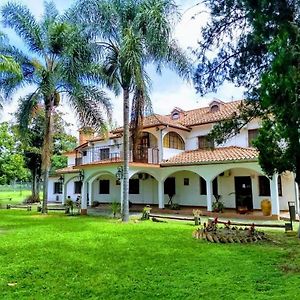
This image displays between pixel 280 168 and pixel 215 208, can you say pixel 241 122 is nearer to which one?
pixel 280 168

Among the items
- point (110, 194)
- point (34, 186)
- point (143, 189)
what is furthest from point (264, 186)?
point (34, 186)

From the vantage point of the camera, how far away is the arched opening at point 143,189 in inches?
1019

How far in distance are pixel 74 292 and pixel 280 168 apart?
911cm

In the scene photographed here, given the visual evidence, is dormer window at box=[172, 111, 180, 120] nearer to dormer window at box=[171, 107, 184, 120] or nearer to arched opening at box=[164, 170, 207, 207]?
dormer window at box=[171, 107, 184, 120]

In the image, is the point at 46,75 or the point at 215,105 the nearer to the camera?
the point at 46,75

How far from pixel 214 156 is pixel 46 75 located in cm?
1191

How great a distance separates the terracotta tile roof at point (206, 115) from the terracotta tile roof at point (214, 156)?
2252 millimetres

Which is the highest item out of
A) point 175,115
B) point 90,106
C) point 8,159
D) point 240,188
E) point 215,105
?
point 215,105

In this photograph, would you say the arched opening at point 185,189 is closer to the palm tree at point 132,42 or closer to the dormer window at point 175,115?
the dormer window at point 175,115

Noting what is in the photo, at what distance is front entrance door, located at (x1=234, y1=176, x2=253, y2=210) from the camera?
69.1ft

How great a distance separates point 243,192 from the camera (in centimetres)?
2136

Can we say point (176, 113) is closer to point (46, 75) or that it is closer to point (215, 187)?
point (215, 187)

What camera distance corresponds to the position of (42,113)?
22.5m

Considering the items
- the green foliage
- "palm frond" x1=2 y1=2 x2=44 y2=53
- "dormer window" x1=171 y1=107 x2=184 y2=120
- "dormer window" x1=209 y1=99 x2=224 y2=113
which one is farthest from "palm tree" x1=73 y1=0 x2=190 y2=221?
the green foliage
